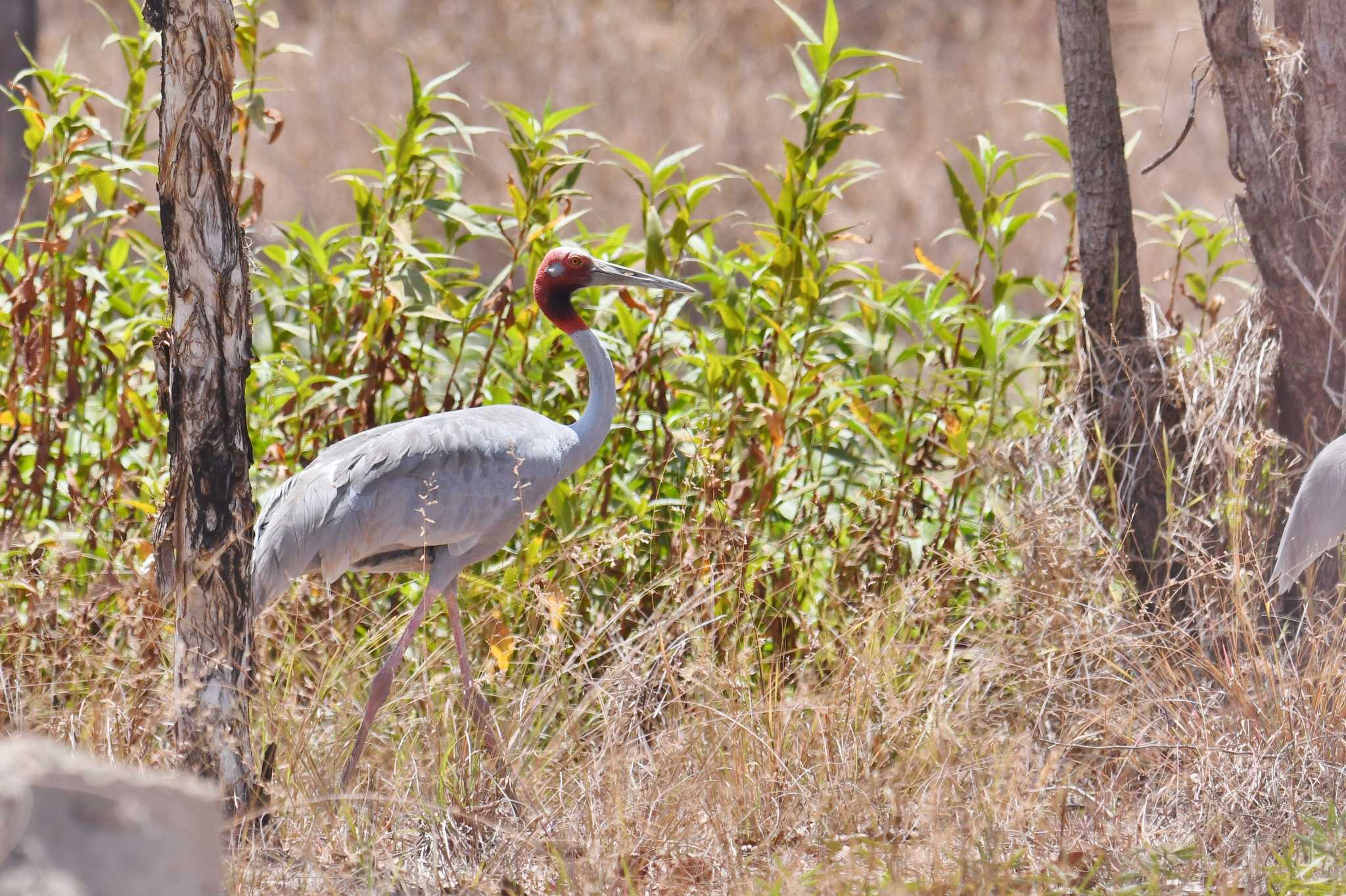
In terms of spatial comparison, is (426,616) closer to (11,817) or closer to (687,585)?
(687,585)

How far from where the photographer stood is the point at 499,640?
13.5ft

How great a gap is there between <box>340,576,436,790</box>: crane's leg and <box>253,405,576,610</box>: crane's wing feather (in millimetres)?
169

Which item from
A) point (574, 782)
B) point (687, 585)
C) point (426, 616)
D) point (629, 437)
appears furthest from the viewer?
point (629, 437)

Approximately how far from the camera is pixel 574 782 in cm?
348

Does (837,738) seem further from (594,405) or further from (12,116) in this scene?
(12,116)

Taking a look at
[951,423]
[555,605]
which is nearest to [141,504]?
[555,605]

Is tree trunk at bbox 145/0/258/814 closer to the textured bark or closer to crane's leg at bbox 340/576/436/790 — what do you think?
crane's leg at bbox 340/576/436/790

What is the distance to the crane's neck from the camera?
4043mm

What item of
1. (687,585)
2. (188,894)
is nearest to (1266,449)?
(687,585)

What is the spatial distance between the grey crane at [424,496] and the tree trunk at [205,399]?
0.59 metres

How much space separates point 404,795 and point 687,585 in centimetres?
111

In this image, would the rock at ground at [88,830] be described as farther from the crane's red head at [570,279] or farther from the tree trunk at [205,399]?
the crane's red head at [570,279]

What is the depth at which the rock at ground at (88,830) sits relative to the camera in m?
1.95

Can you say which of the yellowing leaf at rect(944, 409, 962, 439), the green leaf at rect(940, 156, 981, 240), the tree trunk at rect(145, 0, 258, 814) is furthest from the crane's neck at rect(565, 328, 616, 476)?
the green leaf at rect(940, 156, 981, 240)
